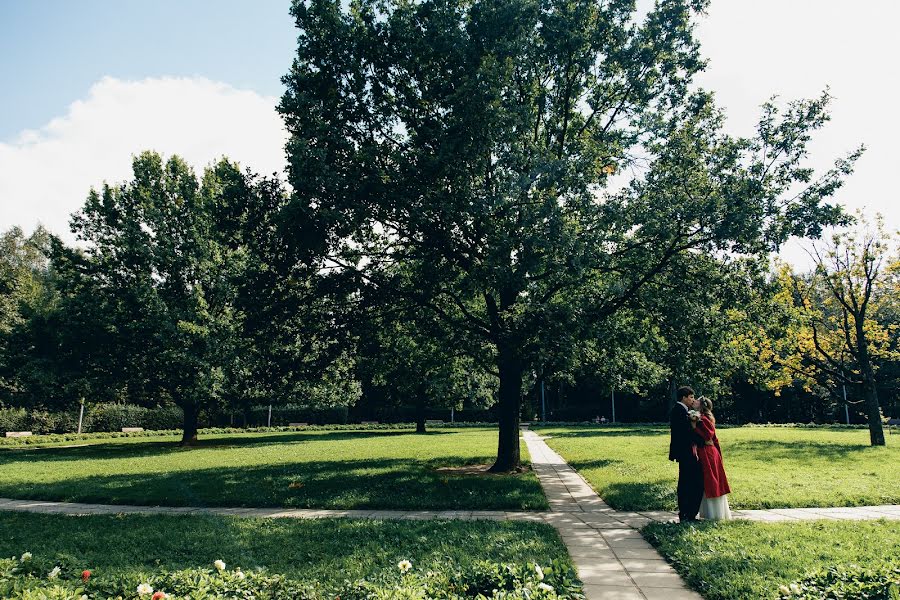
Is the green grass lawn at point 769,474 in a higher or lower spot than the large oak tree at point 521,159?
lower

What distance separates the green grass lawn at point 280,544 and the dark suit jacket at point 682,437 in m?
2.42

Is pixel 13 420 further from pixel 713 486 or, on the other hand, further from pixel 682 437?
pixel 713 486

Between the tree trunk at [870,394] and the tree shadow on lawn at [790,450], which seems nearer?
the tree shadow on lawn at [790,450]

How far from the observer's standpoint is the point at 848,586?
14.9 feet

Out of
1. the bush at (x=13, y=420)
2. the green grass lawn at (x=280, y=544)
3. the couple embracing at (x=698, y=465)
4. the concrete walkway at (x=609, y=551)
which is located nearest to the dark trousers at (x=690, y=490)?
the couple embracing at (x=698, y=465)

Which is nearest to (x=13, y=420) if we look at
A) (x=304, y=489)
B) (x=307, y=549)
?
(x=304, y=489)

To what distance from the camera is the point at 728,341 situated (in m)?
13.2

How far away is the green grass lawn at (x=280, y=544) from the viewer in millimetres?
6000

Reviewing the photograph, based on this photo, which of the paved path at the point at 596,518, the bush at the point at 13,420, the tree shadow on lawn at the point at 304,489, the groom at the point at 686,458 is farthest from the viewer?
the bush at the point at 13,420

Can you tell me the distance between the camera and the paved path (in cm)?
554

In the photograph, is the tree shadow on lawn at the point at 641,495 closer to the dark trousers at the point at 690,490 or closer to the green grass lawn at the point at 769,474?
the green grass lawn at the point at 769,474

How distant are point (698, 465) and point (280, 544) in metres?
5.93

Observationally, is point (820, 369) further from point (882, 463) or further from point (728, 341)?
point (728, 341)

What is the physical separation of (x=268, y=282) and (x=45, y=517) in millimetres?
6209
